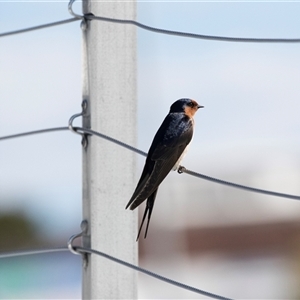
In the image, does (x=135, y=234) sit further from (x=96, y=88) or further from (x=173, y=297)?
(x=173, y=297)

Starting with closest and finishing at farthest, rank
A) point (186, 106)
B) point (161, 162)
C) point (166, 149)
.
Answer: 1. point (161, 162)
2. point (166, 149)
3. point (186, 106)

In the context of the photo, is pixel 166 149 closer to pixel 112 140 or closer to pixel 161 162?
pixel 161 162

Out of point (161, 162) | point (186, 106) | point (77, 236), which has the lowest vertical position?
point (77, 236)

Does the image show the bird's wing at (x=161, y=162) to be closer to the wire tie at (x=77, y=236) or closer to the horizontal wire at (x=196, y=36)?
the wire tie at (x=77, y=236)

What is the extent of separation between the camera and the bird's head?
288cm

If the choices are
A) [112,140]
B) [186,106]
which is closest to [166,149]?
[186,106]

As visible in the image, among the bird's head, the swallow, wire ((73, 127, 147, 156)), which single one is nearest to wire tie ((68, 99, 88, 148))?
wire ((73, 127, 147, 156))

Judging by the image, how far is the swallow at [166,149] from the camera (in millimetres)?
2029

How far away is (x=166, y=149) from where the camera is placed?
2432mm

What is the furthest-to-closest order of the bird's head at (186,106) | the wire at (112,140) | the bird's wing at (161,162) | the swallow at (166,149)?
the bird's head at (186,106), the swallow at (166,149), the bird's wing at (161,162), the wire at (112,140)

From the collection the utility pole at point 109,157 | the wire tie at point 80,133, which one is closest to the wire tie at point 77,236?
the utility pole at point 109,157

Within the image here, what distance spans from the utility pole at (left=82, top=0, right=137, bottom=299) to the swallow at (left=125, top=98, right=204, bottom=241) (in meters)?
0.05

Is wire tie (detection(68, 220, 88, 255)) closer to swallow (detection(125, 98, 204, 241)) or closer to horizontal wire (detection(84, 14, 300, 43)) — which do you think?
swallow (detection(125, 98, 204, 241))

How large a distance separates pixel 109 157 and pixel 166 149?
0.60 meters
